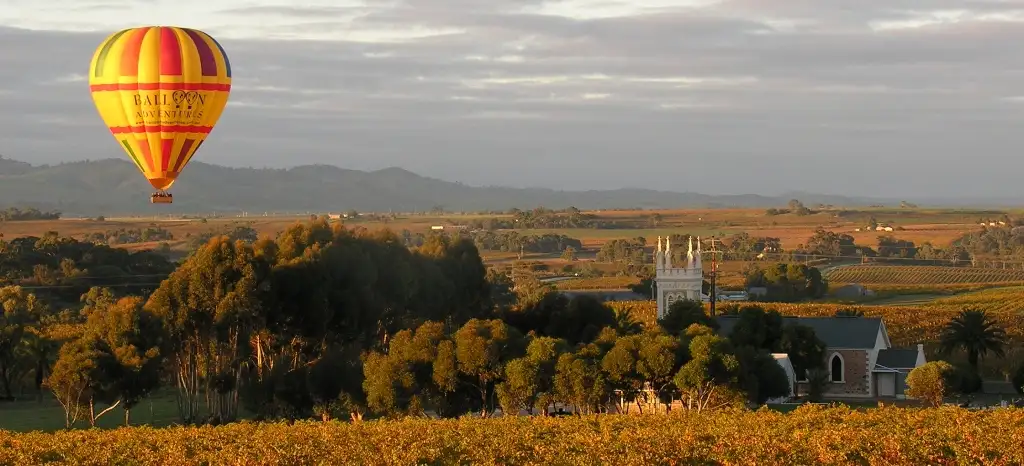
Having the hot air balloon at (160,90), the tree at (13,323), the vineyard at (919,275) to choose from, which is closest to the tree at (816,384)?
the hot air balloon at (160,90)

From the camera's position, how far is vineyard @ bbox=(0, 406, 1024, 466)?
3094cm

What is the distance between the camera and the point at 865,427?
119 ft

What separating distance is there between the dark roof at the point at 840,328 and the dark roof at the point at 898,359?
89 centimetres

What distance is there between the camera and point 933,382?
56531mm

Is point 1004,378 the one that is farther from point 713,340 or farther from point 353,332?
point 353,332

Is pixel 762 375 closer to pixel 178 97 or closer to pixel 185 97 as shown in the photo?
pixel 185 97

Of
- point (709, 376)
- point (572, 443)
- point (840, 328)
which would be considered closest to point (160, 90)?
point (709, 376)

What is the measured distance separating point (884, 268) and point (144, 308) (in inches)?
3973

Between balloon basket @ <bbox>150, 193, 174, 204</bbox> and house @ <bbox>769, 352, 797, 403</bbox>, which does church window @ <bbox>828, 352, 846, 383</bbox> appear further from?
balloon basket @ <bbox>150, 193, 174, 204</bbox>

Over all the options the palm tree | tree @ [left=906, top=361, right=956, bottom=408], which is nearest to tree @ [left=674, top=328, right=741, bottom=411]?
tree @ [left=906, top=361, right=956, bottom=408]

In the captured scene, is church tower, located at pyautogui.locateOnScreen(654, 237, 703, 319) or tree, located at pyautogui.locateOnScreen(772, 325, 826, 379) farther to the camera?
church tower, located at pyautogui.locateOnScreen(654, 237, 703, 319)

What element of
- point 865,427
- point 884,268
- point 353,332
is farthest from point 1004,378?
point 884,268

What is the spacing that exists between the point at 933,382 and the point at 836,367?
9778mm

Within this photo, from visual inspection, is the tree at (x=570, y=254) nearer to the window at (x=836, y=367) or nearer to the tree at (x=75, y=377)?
the window at (x=836, y=367)
